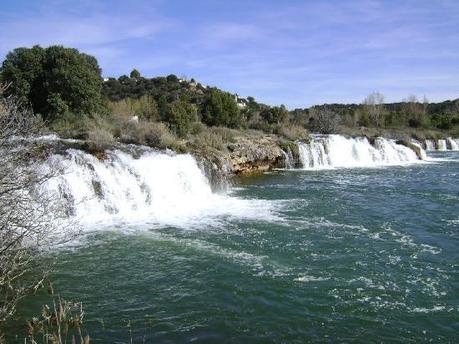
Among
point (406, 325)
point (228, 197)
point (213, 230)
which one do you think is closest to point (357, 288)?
point (406, 325)

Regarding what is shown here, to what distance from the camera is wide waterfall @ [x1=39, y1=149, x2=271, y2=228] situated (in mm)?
17500

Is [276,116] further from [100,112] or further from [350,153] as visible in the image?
[100,112]

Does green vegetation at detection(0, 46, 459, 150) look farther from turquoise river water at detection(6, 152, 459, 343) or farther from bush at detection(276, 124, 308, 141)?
turquoise river water at detection(6, 152, 459, 343)

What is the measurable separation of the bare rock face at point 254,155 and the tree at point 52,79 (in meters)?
8.79

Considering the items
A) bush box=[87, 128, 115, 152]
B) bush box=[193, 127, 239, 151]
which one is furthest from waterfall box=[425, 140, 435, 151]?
bush box=[87, 128, 115, 152]

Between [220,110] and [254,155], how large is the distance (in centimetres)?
837

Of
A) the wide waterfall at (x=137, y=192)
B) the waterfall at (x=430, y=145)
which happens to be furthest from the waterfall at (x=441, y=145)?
the wide waterfall at (x=137, y=192)

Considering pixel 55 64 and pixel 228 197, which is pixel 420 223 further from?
pixel 55 64

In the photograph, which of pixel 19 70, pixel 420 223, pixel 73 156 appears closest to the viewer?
pixel 420 223

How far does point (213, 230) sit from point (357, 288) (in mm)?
6084

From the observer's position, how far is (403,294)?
34.6ft

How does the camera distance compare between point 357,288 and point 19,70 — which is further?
point 19,70

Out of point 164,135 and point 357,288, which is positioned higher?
point 164,135

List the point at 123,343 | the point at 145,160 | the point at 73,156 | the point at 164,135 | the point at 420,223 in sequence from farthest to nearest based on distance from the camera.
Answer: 1. the point at 164,135
2. the point at 145,160
3. the point at 73,156
4. the point at 420,223
5. the point at 123,343
